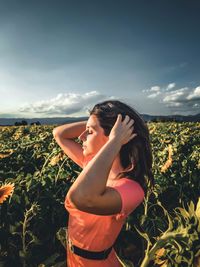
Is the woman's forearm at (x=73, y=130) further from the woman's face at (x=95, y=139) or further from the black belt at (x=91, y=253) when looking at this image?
the black belt at (x=91, y=253)

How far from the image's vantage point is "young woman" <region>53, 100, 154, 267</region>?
1363mm

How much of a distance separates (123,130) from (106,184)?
0.26 m

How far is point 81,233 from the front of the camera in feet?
5.53

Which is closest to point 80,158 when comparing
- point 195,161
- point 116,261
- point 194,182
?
point 116,261

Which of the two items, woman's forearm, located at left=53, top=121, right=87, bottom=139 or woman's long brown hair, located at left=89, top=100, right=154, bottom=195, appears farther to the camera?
woman's forearm, located at left=53, top=121, right=87, bottom=139

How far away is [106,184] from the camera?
61.3 inches

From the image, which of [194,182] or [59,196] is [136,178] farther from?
[194,182]

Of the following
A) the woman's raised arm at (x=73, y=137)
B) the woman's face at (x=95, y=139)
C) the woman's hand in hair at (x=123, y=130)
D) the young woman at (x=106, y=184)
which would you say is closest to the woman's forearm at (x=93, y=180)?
the young woman at (x=106, y=184)

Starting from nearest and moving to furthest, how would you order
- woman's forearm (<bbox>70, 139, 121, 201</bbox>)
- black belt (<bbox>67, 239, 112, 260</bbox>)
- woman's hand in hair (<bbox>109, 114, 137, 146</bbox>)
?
1. woman's forearm (<bbox>70, 139, 121, 201</bbox>)
2. woman's hand in hair (<bbox>109, 114, 137, 146</bbox>)
3. black belt (<bbox>67, 239, 112, 260</bbox>)

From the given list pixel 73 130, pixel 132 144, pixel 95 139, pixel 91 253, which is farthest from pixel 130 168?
pixel 73 130

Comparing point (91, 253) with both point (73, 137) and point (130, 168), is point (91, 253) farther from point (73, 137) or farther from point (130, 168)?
point (73, 137)

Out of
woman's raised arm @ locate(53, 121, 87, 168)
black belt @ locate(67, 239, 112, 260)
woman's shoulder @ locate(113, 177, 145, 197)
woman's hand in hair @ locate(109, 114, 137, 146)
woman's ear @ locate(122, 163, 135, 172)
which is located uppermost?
woman's hand in hair @ locate(109, 114, 137, 146)

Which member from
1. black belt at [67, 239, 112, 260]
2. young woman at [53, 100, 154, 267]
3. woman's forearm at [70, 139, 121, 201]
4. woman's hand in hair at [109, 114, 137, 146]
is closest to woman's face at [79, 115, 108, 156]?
young woman at [53, 100, 154, 267]

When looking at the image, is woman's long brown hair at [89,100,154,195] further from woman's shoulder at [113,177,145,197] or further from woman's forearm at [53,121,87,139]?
woman's forearm at [53,121,87,139]
